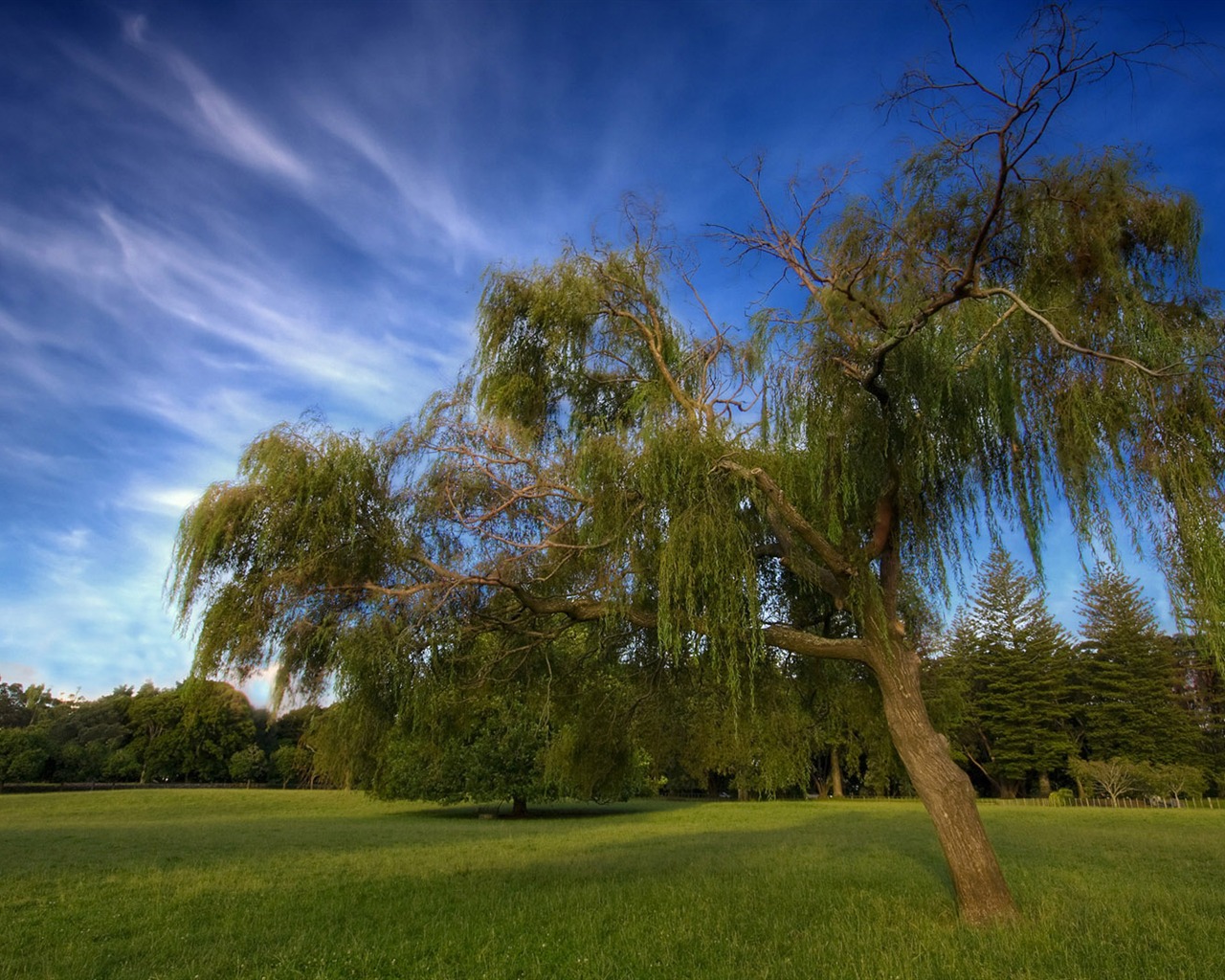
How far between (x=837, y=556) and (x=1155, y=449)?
2719 millimetres

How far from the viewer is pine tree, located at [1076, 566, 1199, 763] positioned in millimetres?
47750

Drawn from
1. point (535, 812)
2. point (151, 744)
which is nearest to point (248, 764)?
point (151, 744)

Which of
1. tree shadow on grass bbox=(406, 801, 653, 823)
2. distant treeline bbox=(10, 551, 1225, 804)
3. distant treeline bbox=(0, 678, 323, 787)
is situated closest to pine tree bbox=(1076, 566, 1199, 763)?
distant treeline bbox=(10, 551, 1225, 804)

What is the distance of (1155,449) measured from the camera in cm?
591

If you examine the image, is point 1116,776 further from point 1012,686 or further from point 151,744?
point 151,744

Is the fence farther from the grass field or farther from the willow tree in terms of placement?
the willow tree

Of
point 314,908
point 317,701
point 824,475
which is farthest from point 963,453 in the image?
point 314,908

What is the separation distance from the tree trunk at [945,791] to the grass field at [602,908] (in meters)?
0.32

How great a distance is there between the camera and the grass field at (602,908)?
19.9ft

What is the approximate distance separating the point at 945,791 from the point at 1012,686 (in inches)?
2089

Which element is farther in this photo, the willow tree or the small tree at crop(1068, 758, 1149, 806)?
the small tree at crop(1068, 758, 1149, 806)

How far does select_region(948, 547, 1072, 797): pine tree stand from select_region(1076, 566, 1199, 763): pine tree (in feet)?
5.96

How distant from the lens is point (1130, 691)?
49406mm

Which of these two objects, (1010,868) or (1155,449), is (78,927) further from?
(1010,868)
